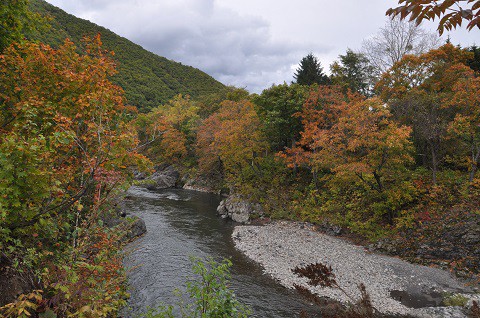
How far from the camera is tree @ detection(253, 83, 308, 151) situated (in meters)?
25.4

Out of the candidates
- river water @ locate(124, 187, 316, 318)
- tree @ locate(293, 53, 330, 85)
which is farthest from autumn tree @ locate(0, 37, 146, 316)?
tree @ locate(293, 53, 330, 85)

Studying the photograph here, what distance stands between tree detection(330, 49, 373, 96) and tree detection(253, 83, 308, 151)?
10.4 m

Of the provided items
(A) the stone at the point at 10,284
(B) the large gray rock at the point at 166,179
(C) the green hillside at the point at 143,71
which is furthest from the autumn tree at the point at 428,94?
(C) the green hillside at the point at 143,71

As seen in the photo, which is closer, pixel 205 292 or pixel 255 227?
pixel 205 292

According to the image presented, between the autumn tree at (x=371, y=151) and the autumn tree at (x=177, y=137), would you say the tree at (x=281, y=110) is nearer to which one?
the autumn tree at (x=371, y=151)

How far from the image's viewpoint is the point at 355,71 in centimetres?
3519

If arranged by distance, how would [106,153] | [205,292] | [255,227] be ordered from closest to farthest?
[106,153] → [205,292] → [255,227]

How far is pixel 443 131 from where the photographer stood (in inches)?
675

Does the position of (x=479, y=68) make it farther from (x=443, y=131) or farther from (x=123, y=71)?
(x=123, y=71)

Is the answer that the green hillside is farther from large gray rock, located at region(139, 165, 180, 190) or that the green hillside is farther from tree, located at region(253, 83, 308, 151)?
tree, located at region(253, 83, 308, 151)

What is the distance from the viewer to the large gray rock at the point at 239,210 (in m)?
23.8

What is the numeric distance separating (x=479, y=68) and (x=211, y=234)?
28.6 metres

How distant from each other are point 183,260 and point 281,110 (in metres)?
17.3

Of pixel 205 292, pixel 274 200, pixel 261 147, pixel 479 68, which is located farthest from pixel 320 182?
pixel 205 292
